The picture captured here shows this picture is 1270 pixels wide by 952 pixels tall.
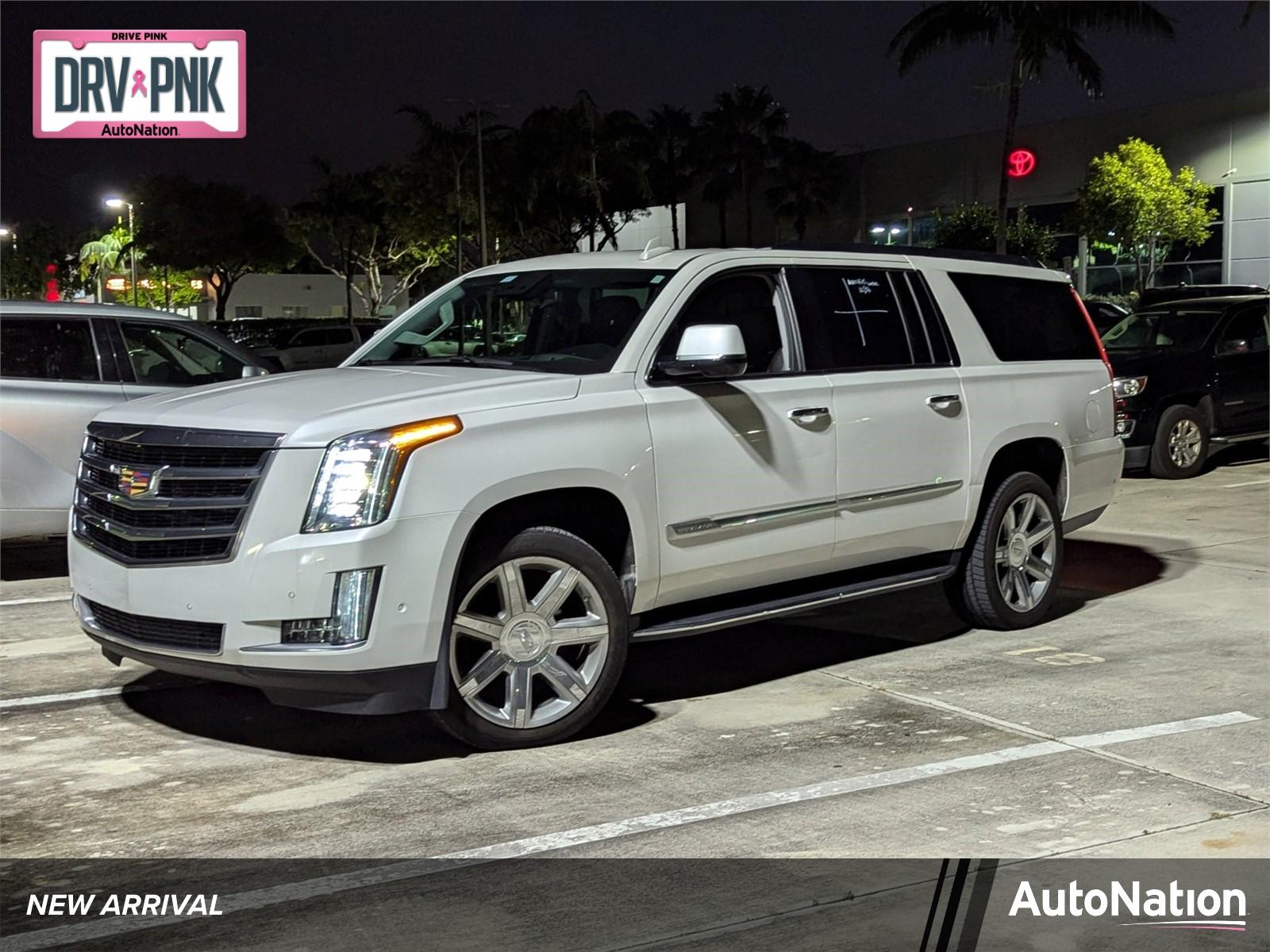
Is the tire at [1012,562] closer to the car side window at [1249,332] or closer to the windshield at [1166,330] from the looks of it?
the windshield at [1166,330]

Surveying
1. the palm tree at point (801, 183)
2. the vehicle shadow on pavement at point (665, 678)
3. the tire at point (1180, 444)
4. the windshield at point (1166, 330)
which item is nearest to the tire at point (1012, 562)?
the vehicle shadow on pavement at point (665, 678)

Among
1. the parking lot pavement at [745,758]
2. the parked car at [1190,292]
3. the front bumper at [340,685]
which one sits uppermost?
the parked car at [1190,292]

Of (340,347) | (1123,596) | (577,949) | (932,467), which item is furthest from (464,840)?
(340,347)

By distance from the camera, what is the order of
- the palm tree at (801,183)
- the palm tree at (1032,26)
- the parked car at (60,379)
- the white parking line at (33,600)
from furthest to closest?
1. the palm tree at (801,183)
2. the palm tree at (1032,26)
3. the parked car at (60,379)
4. the white parking line at (33,600)

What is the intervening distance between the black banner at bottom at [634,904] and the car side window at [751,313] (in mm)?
2743

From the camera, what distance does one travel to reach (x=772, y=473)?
675 centimetres

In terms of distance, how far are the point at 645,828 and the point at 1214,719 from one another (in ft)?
8.62

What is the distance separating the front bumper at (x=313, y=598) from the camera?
5.46 meters

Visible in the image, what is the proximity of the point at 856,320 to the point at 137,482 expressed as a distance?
3.31 meters

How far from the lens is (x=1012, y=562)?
8.17 metres

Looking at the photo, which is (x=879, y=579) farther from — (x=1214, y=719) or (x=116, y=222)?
(x=116, y=222)

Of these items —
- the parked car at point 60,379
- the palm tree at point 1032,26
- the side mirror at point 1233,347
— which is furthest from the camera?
the palm tree at point 1032,26

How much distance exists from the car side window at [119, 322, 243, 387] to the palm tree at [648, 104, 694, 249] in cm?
6299

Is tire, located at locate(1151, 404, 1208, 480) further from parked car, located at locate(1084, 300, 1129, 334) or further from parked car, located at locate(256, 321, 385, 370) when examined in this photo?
Answer: parked car, located at locate(256, 321, 385, 370)
